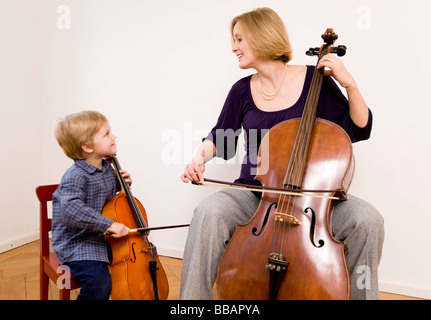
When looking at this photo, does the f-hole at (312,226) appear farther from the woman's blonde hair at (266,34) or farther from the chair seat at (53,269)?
the chair seat at (53,269)

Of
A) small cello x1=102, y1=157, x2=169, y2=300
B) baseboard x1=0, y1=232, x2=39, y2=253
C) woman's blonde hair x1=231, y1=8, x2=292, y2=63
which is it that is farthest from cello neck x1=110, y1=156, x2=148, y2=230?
baseboard x1=0, y1=232, x2=39, y2=253

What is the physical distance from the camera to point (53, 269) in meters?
1.33

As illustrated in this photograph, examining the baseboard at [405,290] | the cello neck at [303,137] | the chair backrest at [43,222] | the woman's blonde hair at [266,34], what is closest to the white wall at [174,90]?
the baseboard at [405,290]

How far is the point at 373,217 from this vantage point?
3.72 feet

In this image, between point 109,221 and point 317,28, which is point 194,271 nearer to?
point 109,221

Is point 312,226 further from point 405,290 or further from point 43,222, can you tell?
point 405,290

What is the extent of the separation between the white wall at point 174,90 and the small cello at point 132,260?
848 mm

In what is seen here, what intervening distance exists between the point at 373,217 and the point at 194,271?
1.78ft

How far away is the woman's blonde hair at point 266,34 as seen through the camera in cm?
143

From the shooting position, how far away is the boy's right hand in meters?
1.29

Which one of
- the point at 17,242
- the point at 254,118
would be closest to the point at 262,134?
the point at 254,118

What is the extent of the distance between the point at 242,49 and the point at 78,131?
2.22 ft

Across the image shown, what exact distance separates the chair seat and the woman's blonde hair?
1020mm
